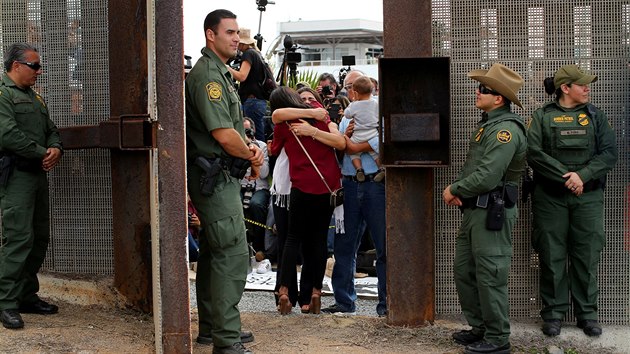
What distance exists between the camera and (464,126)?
22.5 ft

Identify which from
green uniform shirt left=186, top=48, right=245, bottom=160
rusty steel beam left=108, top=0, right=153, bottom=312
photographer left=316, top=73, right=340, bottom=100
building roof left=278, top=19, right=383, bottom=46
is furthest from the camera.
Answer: building roof left=278, top=19, right=383, bottom=46

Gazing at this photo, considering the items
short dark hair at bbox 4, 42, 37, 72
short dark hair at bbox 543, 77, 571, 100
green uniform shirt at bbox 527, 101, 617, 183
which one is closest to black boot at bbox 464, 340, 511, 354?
green uniform shirt at bbox 527, 101, 617, 183

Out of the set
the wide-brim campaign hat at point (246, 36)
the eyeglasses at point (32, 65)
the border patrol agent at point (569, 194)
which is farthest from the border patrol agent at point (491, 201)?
the wide-brim campaign hat at point (246, 36)

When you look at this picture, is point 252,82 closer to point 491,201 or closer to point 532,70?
point 532,70

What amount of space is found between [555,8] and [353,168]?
215 cm

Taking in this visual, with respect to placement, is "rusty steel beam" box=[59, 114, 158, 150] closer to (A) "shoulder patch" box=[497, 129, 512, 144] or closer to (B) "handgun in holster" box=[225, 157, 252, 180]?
(B) "handgun in holster" box=[225, 157, 252, 180]

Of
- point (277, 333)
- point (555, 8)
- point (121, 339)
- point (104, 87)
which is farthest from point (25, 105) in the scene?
point (555, 8)

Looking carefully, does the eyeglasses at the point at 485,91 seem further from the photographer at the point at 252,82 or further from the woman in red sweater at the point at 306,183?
the photographer at the point at 252,82

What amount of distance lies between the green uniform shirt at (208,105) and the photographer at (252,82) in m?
5.16

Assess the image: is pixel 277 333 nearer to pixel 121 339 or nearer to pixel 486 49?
pixel 121 339

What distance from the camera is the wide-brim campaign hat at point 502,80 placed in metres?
6.27

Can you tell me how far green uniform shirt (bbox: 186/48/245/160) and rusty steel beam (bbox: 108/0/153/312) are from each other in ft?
3.86

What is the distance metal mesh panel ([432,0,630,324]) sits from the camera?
683cm

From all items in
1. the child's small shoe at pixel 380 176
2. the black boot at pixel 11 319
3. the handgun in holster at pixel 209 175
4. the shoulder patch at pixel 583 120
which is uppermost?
the shoulder patch at pixel 583 120
